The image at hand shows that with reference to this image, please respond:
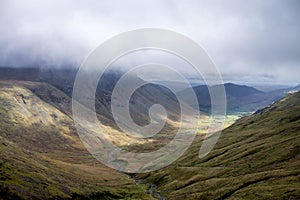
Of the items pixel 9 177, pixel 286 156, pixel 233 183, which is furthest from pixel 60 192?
pixel 286 156

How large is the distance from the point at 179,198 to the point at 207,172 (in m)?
38.9

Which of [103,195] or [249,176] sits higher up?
[249,176]

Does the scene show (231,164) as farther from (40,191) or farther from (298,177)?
(40,191)

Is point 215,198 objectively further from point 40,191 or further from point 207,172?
point 40,191

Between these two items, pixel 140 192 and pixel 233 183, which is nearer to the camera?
pixel 233 183

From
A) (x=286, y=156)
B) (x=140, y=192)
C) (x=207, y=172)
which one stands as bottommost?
(x=140, y=192)

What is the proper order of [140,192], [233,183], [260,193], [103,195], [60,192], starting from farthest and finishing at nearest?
[140,192], [103,195], [233,183], [60,192], [260,193]

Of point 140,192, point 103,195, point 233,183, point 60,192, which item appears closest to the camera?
point 60,192

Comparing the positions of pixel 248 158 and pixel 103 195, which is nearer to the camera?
pixel 103 195

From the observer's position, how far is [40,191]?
429 feet

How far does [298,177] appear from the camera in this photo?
430 feet

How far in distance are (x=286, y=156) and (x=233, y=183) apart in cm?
3897

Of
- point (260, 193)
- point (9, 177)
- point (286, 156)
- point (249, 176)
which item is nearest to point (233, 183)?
point (249, 176)

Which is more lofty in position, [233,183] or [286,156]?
[286,156]
